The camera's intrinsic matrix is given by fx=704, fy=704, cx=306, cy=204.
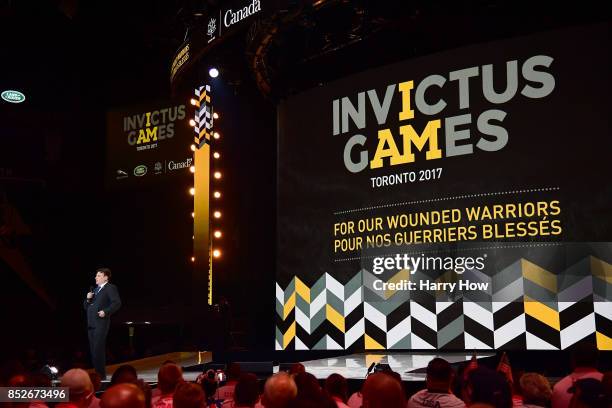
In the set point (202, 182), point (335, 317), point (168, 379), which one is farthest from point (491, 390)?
point (202, 182)

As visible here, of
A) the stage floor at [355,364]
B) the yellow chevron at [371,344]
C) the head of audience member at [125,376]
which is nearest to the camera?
the head of audience member at [125,376]

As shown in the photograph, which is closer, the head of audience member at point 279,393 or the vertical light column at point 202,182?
the head of audience member at point 279,393

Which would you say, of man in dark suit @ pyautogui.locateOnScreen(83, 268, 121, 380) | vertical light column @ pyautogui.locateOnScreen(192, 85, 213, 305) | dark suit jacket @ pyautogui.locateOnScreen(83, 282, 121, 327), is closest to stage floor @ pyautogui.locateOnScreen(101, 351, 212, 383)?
man in dark suit @ pyautogui.locateOnScreen(83, 268, 121, 380)

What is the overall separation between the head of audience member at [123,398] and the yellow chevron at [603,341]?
7149 mm

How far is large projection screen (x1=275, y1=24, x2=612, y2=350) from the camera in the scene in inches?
337

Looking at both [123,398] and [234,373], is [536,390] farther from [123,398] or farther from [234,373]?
[123,398]

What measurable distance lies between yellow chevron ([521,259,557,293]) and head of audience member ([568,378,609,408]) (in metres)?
6.18

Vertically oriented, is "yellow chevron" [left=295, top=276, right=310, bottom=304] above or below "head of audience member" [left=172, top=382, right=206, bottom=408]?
above

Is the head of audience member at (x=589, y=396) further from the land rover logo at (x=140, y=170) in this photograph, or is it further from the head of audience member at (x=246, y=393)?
the land rover logo at (x=140, y=170)

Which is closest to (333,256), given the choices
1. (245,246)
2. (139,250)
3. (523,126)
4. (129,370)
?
(245,246)

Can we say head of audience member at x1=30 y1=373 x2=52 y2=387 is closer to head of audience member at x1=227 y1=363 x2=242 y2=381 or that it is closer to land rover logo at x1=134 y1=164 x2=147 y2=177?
head of audience member at x1=227 y1=363 x2=242 y2=381

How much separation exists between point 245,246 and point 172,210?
2186 millimetres

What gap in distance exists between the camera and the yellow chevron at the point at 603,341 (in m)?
8.28

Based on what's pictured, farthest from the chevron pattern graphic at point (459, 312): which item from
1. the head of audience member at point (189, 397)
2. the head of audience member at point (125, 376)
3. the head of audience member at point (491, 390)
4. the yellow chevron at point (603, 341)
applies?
the head of audience member at point (189, 397)
